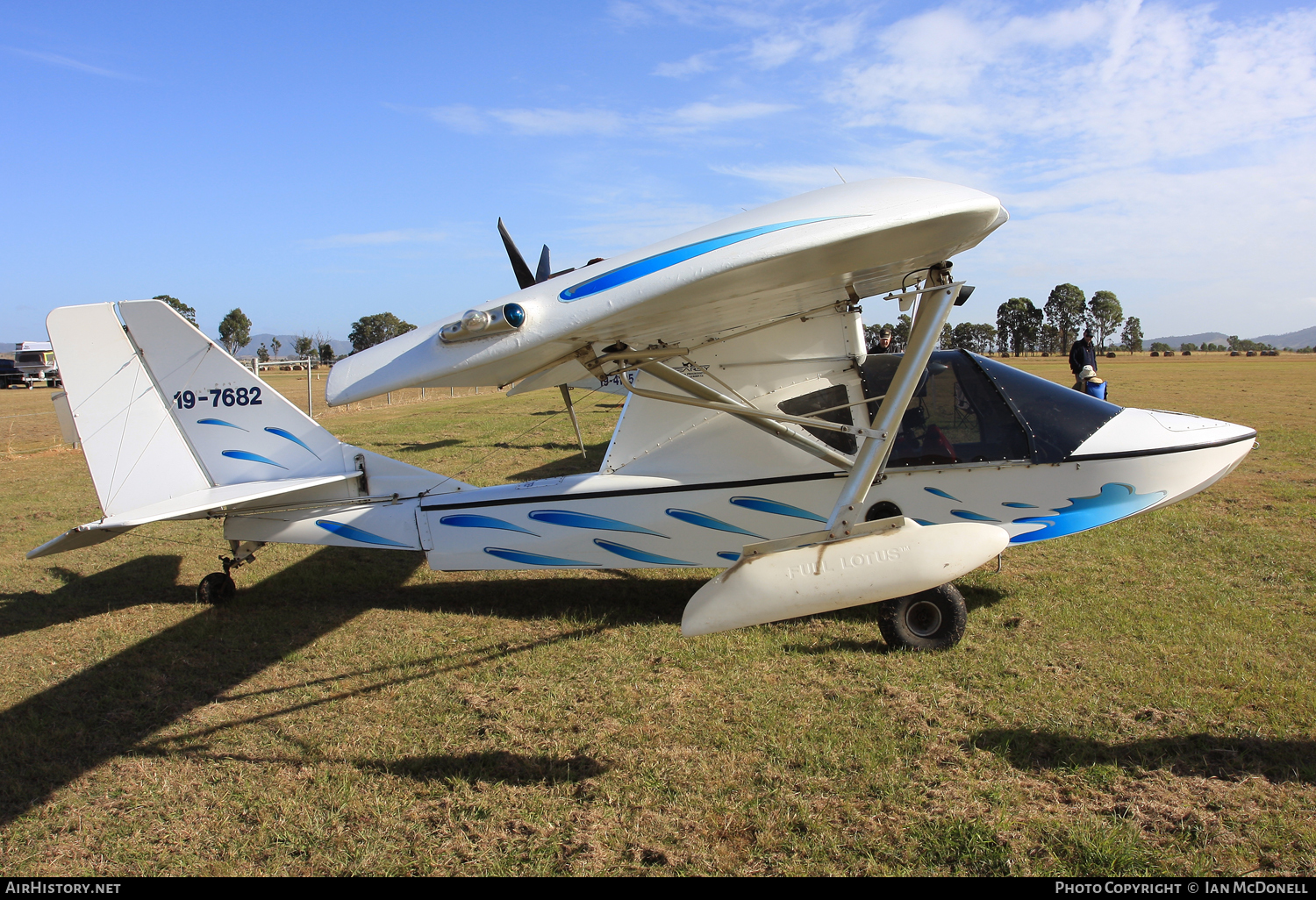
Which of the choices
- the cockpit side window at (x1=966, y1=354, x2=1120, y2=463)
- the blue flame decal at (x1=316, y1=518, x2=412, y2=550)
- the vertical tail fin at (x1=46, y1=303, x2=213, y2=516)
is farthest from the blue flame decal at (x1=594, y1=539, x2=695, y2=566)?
the vertical tail fin at (x1=46, y1=303, x2=213, y2=516)

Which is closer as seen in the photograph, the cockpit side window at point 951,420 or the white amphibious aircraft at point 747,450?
the white amphibious aircraft at point 747,450

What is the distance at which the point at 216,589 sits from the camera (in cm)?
673

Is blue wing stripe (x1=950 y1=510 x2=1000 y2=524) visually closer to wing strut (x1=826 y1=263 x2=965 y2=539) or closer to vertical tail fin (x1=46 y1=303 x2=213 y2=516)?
wing strut (x1=826 y1=263 x2=965 y2=539)

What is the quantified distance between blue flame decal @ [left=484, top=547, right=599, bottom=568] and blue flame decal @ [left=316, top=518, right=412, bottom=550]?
93 centimetres

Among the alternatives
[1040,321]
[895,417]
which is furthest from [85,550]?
[1040,321]

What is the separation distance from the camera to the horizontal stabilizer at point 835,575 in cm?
400

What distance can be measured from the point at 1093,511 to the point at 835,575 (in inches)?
101

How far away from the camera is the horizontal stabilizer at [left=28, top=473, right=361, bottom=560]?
4.62 metres

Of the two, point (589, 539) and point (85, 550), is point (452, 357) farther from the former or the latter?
point (85, 550)

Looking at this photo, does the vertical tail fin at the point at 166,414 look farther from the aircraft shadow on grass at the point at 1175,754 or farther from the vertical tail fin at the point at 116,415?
the aircraft shadow on grass at the point at 1175,754

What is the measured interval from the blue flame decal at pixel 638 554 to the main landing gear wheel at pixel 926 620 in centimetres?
162

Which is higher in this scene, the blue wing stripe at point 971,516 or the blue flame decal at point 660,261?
the blue flame decal at point 660,261

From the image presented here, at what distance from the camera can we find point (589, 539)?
19.0 ft

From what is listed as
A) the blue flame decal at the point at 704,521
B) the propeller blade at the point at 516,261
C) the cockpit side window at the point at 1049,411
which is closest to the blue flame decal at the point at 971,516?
the cockpit side window at the point at 1049,411
